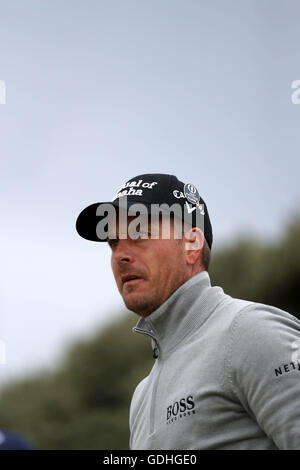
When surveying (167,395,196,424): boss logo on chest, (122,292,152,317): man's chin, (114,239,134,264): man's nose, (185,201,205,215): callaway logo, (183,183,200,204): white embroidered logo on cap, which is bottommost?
(167,395,196,424): boss logo on chest

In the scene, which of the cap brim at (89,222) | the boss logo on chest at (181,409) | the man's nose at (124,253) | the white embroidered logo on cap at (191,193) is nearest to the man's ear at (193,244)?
the white embroidered logo on cap at (191,193)

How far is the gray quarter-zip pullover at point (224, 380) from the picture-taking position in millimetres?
1965

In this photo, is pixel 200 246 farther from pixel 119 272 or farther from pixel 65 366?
pixel 65 366

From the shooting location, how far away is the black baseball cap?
2586 mm

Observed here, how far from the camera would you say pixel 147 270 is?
98.3 inches

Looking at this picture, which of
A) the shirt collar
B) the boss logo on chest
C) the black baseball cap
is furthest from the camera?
the black baseball cap

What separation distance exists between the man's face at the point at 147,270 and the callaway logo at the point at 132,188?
149mm

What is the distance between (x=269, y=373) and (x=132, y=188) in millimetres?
954

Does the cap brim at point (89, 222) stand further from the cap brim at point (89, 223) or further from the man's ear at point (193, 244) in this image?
the man's ear at point (193, 244)

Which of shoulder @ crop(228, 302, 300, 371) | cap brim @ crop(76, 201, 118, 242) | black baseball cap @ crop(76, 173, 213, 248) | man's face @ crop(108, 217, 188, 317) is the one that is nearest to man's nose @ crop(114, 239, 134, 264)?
man's face @ crop(108, 217, 188, 317)

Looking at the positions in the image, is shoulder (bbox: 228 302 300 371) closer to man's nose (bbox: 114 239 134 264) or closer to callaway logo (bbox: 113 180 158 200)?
man's nose (bbox: 114 239 134 264)

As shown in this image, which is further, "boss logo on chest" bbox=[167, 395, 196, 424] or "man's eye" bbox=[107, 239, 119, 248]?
"man's eye" bbox=[107, 239, 119, 248]

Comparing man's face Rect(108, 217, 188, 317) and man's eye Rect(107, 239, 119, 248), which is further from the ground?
man's eye Rect(107, 239, 119, 248)

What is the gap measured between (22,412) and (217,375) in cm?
1802
